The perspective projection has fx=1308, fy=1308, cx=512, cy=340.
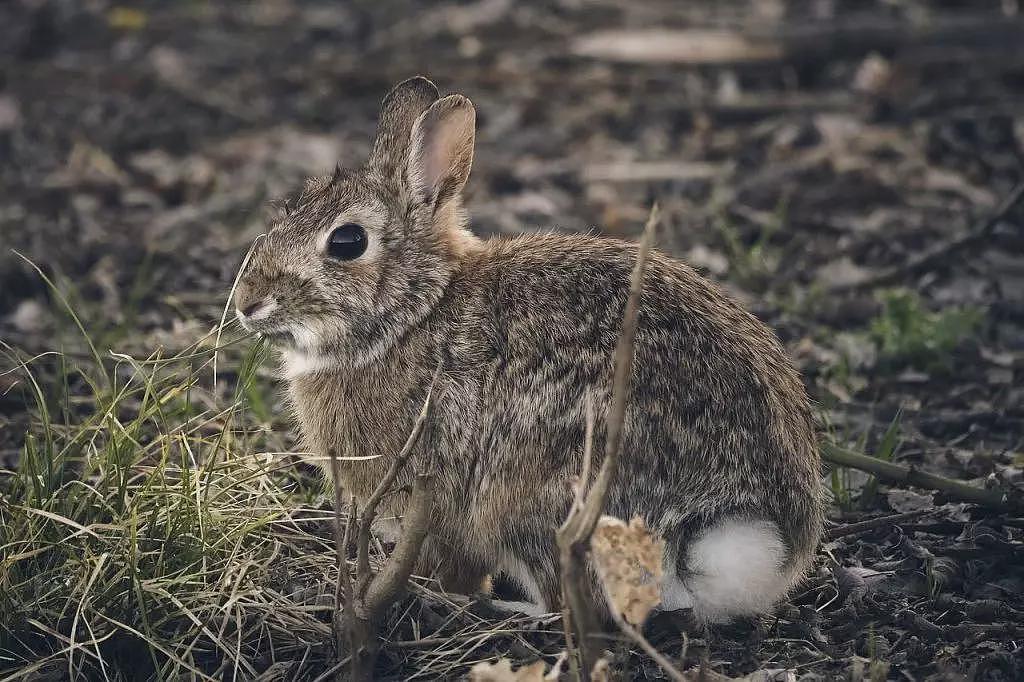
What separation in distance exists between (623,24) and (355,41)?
2.42 meters

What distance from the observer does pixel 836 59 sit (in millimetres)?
10242

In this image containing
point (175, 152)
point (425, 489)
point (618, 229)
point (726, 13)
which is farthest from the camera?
point (726, 13)

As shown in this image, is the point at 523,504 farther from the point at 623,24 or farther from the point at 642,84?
the point at 623,24

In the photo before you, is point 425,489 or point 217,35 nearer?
point 425,489

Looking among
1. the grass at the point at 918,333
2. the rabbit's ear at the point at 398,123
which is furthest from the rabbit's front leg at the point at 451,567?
the grass at the point at 918,333

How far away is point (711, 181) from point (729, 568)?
5274mm

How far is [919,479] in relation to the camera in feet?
16.6

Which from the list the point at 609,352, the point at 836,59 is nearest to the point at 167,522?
the point at 609,352

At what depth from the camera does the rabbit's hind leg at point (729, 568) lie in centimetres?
426

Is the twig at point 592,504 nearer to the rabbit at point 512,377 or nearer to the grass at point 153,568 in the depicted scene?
the rabbit at point 512,377

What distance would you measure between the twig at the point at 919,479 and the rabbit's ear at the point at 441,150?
180 centimetres

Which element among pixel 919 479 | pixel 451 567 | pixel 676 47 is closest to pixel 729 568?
pixel 451 567

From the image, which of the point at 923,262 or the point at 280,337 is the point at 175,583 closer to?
the point at 280,337

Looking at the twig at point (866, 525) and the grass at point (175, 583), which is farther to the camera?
the twig at point (866, 525)
